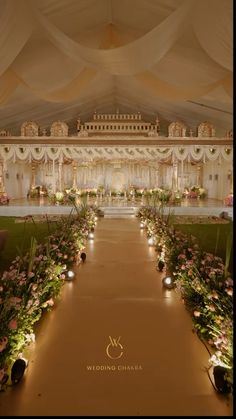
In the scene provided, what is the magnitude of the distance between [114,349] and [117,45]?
20.0ft

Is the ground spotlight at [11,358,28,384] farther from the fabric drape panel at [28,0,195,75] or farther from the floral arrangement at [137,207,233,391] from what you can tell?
the fabric drape panel at [28,0,195,75]

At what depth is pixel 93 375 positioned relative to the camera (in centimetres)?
234

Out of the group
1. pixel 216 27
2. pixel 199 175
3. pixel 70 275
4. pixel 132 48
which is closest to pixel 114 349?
pixel 70 275

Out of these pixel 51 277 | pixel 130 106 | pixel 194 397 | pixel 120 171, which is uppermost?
pixel 130 106

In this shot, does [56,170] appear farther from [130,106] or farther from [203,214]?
[203,214]

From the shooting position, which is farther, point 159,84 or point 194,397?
point 159,84

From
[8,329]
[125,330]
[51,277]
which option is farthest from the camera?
[51,277]

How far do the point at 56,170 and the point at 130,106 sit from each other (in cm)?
567

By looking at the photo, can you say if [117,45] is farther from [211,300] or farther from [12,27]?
[211,300]

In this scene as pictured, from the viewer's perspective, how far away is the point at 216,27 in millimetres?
4562

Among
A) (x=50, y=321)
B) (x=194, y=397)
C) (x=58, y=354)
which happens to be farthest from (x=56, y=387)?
(x=50, y=321)

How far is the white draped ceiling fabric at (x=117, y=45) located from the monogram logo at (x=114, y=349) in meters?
3.87

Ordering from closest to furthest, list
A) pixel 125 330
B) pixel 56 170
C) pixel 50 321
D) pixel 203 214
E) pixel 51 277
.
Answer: pixel 125 330
pixel 50 321
pixel 51 277
pixel 203 214
pixel 56 170

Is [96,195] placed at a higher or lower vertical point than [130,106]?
lower
